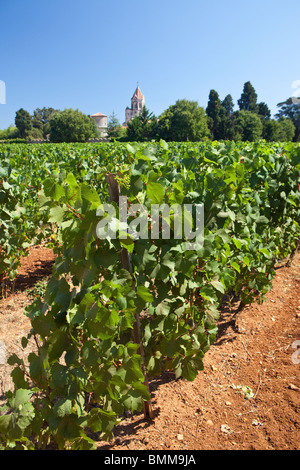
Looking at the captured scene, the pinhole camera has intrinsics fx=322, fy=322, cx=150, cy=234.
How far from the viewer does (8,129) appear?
96625 mm

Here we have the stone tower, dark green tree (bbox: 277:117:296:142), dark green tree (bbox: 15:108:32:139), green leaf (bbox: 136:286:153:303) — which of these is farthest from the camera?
the stone tower

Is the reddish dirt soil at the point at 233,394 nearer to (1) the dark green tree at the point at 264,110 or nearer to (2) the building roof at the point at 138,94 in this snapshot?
(1) the dark green tree at the point at 264,110

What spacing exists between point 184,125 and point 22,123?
45.8m

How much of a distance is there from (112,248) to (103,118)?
12045 centimetres

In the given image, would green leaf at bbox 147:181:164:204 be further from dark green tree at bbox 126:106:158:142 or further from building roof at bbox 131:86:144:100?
building roof at bbox 131:86:144:100

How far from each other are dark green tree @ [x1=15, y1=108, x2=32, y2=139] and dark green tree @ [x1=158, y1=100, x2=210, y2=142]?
38.7 meters

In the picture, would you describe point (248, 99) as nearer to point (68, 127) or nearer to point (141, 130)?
point (141, 130)

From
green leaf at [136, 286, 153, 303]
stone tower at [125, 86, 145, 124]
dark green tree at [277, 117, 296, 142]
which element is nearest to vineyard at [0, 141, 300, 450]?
green leaf at [136, 286, 153, 303]

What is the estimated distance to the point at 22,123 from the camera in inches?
3285

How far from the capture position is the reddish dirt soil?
6.90 feet

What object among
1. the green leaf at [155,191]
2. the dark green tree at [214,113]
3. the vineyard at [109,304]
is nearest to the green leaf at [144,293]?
the vineyard at [109,304]

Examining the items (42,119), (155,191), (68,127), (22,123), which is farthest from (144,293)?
(42,119)

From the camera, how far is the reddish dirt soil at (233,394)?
210 centimetres

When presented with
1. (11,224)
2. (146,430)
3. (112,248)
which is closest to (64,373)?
(112,248)
